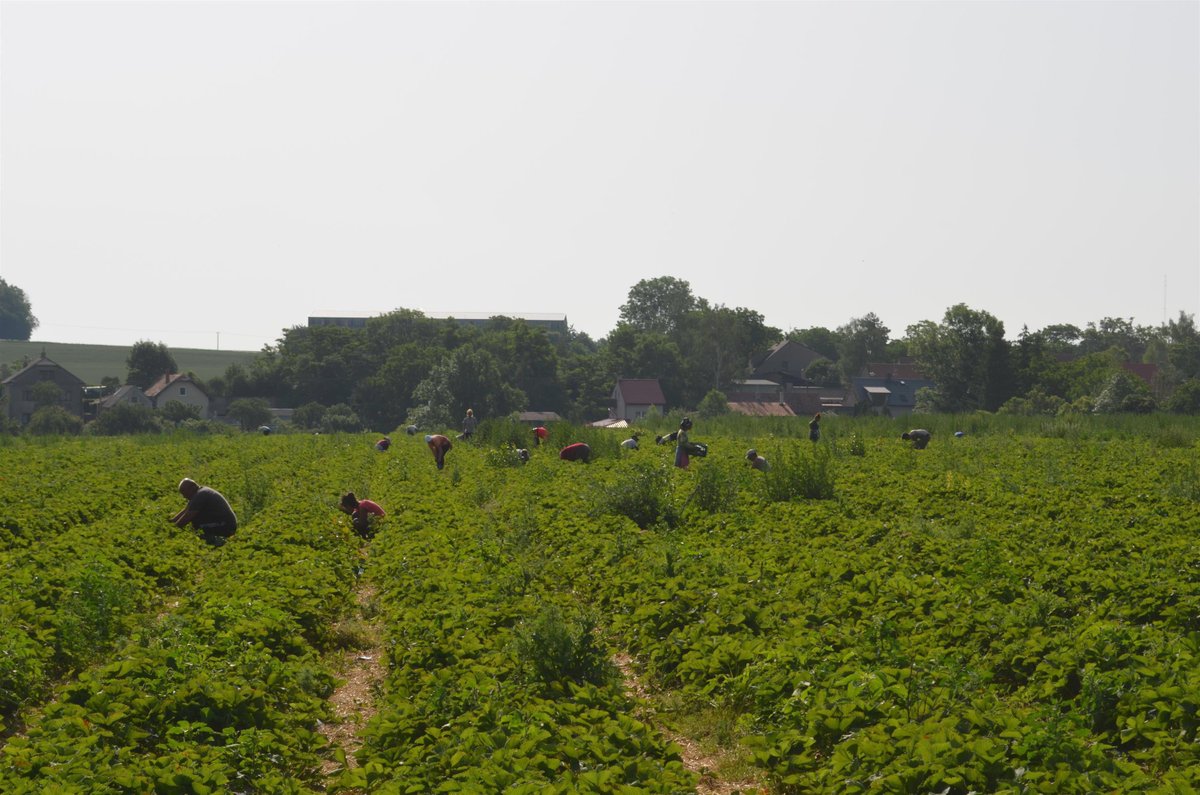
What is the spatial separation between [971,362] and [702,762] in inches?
2875

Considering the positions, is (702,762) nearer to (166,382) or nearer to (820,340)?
(166,382)

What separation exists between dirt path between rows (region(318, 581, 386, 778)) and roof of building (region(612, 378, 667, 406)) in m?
74.0

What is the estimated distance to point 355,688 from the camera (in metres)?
8.58

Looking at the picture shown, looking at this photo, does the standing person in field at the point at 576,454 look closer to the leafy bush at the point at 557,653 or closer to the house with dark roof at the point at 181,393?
the leafy bush at the point at 557,653

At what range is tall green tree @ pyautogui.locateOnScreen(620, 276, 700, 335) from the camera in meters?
119

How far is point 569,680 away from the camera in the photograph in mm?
7293

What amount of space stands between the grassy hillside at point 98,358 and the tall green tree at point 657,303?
46.3 m

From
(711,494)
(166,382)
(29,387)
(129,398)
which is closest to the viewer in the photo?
(711,494)

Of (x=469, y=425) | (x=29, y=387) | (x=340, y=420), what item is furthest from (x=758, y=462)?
(x=29, y=387)

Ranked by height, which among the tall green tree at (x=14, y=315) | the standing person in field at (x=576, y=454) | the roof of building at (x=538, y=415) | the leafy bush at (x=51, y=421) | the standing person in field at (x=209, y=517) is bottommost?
the leafy bush at (x=51, y=421)

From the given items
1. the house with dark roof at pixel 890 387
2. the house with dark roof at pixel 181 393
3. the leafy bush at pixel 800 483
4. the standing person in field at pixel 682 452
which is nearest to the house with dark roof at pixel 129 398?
the house with dark roof at pixel 181 393

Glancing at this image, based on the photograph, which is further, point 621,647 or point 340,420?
point 340,420

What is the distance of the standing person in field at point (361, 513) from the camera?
15.5 metres

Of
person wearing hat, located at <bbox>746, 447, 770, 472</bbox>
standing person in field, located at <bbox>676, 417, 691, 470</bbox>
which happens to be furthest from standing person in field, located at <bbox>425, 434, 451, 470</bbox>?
person wearing hat, located at <bbox>746, 447, 770, 472</bbox>
